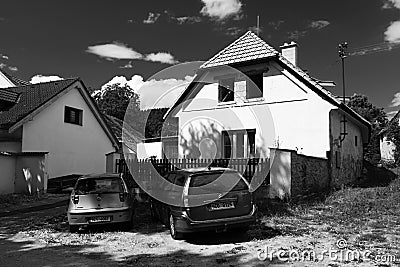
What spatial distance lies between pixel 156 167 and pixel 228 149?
386 cm

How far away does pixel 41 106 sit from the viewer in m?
19.1

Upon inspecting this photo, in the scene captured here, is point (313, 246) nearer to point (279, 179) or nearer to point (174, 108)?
point (279, 179)

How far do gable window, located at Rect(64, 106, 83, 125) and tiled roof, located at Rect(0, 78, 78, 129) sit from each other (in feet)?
4.55

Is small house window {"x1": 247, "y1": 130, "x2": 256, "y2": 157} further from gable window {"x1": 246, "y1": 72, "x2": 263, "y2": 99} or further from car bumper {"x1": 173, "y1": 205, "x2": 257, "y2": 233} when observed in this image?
car bumper {"x1": 173, "y1": 205, "x2": 257, "y2": 233}

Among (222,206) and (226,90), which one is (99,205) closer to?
(222,206)

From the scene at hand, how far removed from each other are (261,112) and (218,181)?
9.70 meters

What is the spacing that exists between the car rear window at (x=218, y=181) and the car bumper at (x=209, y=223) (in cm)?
61

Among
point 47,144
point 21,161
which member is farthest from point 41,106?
point 21,161

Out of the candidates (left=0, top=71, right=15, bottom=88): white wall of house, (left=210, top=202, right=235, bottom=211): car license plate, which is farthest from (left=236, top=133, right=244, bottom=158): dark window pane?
(left=0, top=71, right=15, bottom=88): white wall of house

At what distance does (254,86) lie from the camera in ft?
58.2

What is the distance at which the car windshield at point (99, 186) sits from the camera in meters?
9.35

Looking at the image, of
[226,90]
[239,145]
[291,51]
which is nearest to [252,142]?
[239,145]

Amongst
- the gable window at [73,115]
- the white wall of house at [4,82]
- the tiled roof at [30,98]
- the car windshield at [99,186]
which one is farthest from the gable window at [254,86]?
the white wall of house at [4,82]

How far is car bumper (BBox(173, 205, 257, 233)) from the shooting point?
25.0 ft
